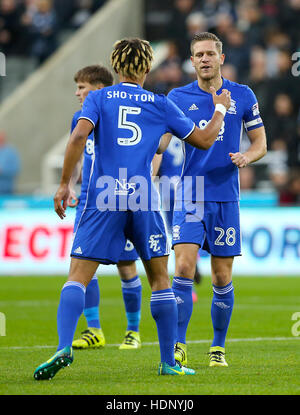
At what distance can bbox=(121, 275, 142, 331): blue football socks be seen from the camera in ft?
26.2

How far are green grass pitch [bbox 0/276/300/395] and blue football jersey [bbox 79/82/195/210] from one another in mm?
1128

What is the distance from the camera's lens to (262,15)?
754 inches

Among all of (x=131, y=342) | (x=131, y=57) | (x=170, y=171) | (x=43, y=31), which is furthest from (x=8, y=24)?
(x=131, y=57)

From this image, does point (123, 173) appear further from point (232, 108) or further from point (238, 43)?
point (238, 43)

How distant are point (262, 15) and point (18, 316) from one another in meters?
11.0

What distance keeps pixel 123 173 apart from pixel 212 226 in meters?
1.28

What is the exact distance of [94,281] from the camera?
8.12 m

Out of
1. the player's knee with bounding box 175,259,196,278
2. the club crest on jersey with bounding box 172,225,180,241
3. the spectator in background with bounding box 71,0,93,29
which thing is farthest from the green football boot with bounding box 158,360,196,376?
the spectator in background with bounding box 71,0,93,29

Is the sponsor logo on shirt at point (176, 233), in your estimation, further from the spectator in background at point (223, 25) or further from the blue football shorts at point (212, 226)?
the spectator in background at point (223, 25)

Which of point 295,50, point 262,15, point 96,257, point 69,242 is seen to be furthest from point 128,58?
point 262,15

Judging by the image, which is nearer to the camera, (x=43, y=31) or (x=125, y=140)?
(x=125, y=140)

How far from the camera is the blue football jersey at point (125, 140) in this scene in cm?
561

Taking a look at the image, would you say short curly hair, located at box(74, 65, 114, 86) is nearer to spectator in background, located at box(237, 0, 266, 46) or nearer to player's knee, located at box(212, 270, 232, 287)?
player's knee, located at box(212, 270, 232, 287)

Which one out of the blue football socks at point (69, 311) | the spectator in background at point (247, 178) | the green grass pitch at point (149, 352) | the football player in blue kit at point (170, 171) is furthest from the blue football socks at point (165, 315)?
the spectator in background at point (247, 178)
